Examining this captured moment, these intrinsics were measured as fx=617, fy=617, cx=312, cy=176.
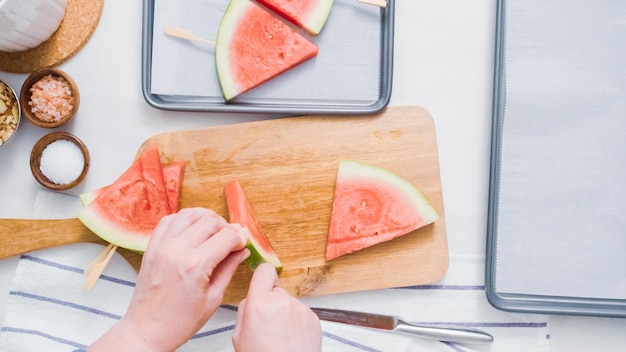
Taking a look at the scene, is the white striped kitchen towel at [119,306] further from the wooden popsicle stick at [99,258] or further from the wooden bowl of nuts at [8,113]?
the wooden bowl of nuts at [8,113]

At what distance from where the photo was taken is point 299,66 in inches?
46.5

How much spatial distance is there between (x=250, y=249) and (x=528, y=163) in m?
0.54

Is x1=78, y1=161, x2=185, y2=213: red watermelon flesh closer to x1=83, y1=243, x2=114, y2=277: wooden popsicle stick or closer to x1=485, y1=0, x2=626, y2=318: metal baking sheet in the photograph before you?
x1=83, y1=243, x2=114, y2=277: wooden popsicle stick

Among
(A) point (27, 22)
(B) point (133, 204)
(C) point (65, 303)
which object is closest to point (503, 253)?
(B) point (133, 204)

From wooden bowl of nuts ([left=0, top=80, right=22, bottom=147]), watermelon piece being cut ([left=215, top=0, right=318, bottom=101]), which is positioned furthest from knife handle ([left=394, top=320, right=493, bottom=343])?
wooden bowl of nuts ([left=0, top=80, right=22, bottom=147])

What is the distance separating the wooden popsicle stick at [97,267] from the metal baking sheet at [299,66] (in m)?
0.30

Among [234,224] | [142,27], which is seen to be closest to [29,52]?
[142,27]

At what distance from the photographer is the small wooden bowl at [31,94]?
44.6 inches

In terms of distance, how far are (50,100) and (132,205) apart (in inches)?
9.6

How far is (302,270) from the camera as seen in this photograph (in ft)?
3.82

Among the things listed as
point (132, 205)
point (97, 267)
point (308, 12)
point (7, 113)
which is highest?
point (308, 12)

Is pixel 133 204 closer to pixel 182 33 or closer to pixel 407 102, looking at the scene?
pixel 182 33

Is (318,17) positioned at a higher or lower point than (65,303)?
higher

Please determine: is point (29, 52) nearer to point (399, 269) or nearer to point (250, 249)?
point (250, 249)
